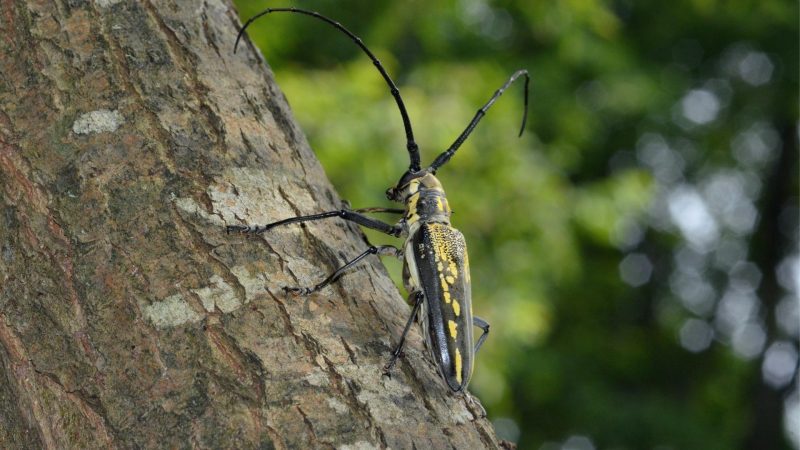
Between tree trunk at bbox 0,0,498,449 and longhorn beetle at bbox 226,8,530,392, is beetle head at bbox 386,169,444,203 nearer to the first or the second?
longhorn beetle at bbox 226,8,530,392

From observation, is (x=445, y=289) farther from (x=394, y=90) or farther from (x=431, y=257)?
(x=394, y=90)

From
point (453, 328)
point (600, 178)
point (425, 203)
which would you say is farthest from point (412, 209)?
point (600, 178)

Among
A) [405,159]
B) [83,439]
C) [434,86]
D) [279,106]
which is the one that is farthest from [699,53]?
[83,439]

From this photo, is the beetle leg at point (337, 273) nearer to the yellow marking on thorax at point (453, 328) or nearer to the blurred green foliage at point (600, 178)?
the yellow marking on thorax at point (453, 328)

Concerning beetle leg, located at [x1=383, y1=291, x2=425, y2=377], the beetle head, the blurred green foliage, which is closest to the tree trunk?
beetle leg, located at [x1=383, y1=291, x2=425, y2=377]

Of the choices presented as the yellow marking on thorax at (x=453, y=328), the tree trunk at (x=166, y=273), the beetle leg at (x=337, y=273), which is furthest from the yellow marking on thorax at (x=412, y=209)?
the tree trunk at (x=166, y=273)

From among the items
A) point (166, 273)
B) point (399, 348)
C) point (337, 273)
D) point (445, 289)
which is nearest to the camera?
point (166, 273)
